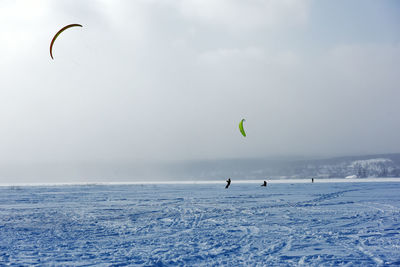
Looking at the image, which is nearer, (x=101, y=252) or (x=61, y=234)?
(x=101, y=252)

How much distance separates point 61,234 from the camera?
746cm

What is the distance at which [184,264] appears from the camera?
507 cm

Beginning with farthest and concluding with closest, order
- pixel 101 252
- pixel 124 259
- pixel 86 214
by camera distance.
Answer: pixel 86 214
pixel 101 252
pixel 124 259

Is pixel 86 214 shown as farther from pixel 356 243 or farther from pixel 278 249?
pixel 356 243

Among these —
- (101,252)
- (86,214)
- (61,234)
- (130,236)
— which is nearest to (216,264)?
(101,252)

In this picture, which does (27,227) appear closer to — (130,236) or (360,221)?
(130,236)

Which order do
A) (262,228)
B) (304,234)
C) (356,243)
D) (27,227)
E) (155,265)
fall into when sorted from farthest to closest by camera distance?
1. (27,227)
2. (262,228)
3. (304,234)
4. (356,243)
5. (155,265)

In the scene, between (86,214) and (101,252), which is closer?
(101,252)

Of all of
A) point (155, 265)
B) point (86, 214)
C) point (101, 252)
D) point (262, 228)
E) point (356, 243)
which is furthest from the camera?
point (86, 214)

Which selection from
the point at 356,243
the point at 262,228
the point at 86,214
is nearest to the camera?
the point at 356,243

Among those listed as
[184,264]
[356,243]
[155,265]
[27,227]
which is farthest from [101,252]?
[356,243]

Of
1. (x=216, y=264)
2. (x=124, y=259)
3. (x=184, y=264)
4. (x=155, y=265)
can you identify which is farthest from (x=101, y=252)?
(x=216, y=264)

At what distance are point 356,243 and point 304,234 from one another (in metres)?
1.13

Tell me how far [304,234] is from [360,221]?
93.3 inches
